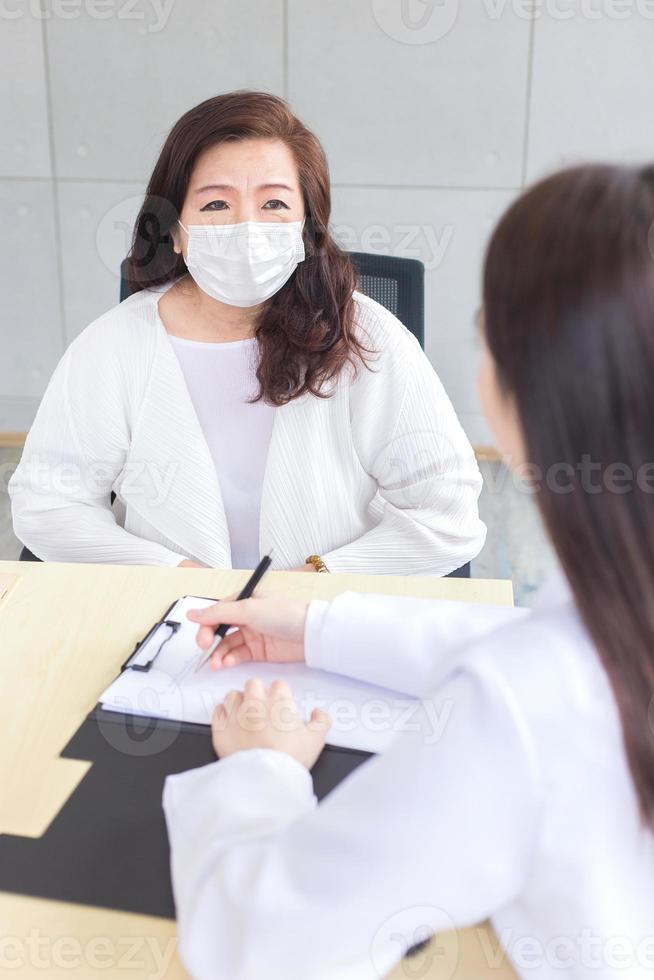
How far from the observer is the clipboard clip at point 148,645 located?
41.2 inches

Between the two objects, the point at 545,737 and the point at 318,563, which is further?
the point at 318,563

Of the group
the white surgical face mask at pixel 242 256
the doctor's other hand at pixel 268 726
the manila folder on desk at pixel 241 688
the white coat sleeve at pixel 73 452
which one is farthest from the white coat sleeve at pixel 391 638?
the white surgical face mask at pixel 242 256

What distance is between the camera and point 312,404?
1.63 meters

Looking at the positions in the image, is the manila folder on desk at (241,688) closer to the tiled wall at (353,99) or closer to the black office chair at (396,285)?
the black office chair at (396,285)

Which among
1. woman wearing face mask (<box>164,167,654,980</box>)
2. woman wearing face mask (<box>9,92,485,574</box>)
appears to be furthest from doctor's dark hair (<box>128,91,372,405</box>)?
woman wearing face mask (<box>164,167,654,980</box>)

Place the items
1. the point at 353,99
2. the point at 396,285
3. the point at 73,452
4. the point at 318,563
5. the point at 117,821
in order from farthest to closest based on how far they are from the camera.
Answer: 1. the point at 353,99
2. the point at 396,285
3. the point at 73,452
4. the point at 318,563
5. the point at 117,821

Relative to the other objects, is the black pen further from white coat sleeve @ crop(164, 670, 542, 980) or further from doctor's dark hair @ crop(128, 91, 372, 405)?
doctor's dark hair @ crop(128, 91, 372, 405)

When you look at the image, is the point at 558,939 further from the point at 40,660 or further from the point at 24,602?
the point at 24,602

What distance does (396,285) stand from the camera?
5.97 ft

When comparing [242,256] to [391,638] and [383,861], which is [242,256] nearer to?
[391,638]

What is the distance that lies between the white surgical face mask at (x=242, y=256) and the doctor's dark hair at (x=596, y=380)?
1073 mm

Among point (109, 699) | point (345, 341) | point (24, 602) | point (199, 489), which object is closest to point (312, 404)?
point (345, 341)

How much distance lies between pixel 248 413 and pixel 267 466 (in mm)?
109

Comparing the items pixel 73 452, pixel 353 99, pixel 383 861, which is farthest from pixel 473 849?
pixel 353 99
